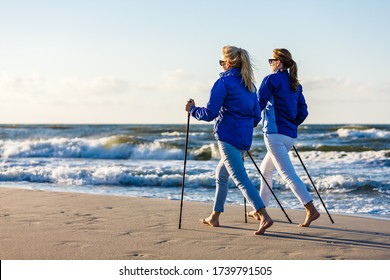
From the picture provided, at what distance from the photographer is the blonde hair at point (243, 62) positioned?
5.21 meters

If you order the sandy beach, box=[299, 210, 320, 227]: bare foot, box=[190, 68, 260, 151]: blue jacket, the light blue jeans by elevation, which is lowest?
the sandy beach

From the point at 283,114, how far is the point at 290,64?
1.65 ft

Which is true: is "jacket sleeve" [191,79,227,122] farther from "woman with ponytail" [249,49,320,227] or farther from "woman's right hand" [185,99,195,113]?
"woman with ponytail" [249,49,320,227]

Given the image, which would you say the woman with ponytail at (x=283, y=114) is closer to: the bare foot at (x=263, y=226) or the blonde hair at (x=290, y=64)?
the blonde hair at (x=290, y=64)

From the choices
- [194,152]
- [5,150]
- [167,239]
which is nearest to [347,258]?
[167,239]

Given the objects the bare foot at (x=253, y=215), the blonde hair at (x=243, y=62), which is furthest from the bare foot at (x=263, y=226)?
the blonde hair at (x=243, y=62)

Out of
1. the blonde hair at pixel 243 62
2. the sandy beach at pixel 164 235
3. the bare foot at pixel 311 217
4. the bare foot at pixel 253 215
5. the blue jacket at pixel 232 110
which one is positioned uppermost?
the blonde hair at pixel 243 62

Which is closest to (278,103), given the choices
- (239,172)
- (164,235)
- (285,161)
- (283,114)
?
(283,114)

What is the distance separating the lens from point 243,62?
5215 millimetres

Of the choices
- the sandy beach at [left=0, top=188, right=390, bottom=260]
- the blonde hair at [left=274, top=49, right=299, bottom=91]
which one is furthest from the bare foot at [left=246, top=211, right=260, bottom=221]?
the blonde hair at [left=274, top=49, right=299, bottom=91]

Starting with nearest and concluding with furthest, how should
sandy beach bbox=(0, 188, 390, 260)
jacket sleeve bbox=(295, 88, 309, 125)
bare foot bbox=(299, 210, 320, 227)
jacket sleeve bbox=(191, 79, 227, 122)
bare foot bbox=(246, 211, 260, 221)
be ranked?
sandy beach bbox=(0, 188, 390, 260)
jacket sleeve bbox=(191, 79, 227, 122)
bare foot bbox=(299, 210, 320, 227)
jacket sleeve bbox=(295, 88, 309, 125)
bare foot bbox=(246, 211, 260, 221)

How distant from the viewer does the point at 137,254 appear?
442cm

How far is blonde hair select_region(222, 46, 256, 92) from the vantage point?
5.21 meters

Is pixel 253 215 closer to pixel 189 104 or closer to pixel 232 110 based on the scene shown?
pixel 232 110
